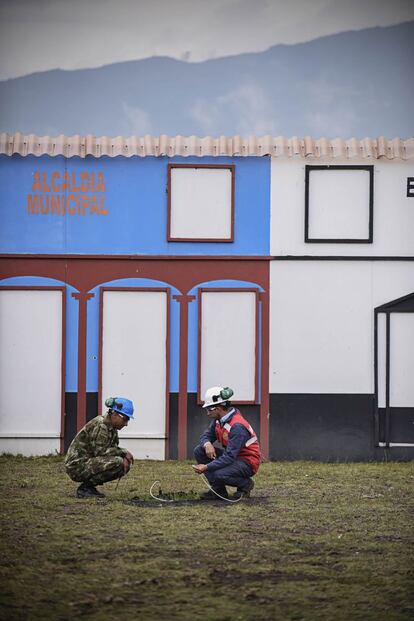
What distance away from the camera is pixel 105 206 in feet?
51.5

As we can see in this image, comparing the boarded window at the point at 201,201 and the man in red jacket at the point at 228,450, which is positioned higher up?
the boarded window at the point at 201,201

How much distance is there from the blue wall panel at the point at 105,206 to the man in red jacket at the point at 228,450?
16.1ft

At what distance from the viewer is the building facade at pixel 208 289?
15.5 metres

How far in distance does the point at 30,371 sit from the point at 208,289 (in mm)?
2956

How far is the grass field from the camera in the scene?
265 inches

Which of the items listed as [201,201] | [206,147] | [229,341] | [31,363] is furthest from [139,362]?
[206,147]

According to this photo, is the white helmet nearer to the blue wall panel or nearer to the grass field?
the grass field

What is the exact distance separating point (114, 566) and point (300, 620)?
189 centimetres

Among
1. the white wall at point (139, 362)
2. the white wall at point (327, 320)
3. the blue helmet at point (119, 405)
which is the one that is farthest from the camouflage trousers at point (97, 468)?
the white wall at point (327, 320)

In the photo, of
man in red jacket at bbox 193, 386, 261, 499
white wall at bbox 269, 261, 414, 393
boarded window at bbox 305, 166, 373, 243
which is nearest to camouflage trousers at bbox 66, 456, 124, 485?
man in red jacket at bbox 193, 386, 261, 499

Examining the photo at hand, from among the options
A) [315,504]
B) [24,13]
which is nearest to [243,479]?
[315,504]

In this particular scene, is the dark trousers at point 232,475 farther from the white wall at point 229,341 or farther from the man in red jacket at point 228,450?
the white wall at point 229,341

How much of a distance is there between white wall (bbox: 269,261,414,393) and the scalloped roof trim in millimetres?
1657

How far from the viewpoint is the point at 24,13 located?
47.0 m
